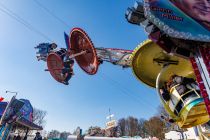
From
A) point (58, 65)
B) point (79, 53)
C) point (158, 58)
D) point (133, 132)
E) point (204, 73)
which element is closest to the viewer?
Answer: point (204, 73)

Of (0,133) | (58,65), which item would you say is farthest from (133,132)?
(58,65)

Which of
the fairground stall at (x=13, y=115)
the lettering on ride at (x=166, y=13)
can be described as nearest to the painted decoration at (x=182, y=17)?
the lettering on ride at (x=166, y=13)

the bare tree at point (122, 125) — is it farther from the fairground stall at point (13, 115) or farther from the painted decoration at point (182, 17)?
the painted decoration at point (182, 17)

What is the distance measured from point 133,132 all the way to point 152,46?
3072 inches

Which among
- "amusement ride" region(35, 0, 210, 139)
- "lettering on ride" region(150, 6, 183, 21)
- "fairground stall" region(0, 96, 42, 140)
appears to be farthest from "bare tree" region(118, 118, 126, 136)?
"lettering on ride" region(150, 6, 183, 21)

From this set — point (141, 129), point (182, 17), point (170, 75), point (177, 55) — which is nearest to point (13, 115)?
point (170, 75)

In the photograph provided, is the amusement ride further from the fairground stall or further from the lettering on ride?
the fairground stall

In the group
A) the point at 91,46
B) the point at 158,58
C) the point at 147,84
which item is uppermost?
the point at 91,46

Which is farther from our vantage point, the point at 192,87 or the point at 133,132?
the point at 133,132

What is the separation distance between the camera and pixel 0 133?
20156mm

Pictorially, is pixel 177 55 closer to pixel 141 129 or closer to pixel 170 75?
pixel 170 75

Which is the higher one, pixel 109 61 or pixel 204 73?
pixel 109 61

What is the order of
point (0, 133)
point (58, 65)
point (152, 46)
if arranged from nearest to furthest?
point (152, 46), point (58, 65), point (0, 133)

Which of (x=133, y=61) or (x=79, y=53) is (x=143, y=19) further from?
(x=79, y=53)
